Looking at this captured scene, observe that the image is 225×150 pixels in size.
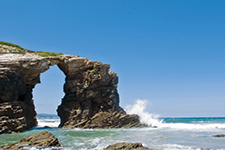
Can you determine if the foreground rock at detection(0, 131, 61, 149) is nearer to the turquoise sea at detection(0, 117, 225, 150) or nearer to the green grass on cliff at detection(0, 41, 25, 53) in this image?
the turquoise sea at detection(0, 117, 225, 150)

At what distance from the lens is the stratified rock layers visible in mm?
30922

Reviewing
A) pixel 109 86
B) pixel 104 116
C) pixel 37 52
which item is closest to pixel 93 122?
pixel 104 116

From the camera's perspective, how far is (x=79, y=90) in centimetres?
3516

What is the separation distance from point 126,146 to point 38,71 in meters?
23.3

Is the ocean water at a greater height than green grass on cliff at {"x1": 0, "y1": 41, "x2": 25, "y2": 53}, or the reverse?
green grass on cliff at {"x1": 0, "y1": 41, "x2": 25, "y2": 53}

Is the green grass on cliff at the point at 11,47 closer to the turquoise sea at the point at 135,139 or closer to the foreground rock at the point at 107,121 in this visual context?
the turquoise sea at the point at 135,139

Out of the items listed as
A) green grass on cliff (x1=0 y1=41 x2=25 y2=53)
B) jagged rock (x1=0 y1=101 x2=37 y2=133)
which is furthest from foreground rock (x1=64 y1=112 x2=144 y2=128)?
green grass on cliff (x1=0 y1=41 x2=25 y2=53)

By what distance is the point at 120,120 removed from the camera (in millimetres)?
36031

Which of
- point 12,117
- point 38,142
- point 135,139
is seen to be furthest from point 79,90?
point 38,142

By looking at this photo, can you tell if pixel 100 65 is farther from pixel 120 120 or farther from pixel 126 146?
pixel 126 146

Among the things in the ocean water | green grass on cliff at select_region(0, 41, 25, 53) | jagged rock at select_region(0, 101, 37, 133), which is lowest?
the ocean water

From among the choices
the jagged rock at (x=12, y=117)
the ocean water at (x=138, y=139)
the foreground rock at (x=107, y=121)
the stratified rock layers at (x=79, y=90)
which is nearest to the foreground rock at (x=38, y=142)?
the ocean water at (x=138, y=139)

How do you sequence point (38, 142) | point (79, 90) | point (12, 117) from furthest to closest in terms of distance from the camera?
point (79, 90) → point (12, 117) → point (38, 142)

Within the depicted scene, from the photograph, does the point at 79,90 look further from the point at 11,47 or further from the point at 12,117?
the point at 11,47
